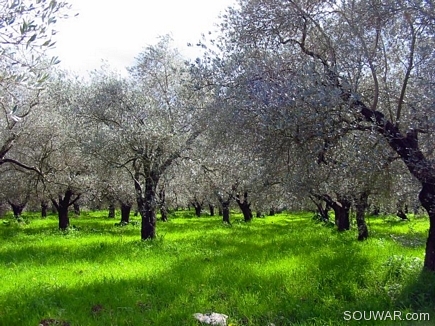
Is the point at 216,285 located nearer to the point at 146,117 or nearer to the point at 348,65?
the point at 348,65

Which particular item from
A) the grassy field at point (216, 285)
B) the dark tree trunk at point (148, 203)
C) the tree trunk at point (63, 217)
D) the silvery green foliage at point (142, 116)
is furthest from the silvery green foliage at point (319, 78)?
the tree trunk at point (63, 217)

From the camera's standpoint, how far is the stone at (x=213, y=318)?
7.49 meters

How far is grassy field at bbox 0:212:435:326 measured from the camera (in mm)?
8102

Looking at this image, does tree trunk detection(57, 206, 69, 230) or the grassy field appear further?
tree trunk detection(57, 206, 69, 230)

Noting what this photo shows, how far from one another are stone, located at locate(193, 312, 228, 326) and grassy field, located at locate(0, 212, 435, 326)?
179 mm

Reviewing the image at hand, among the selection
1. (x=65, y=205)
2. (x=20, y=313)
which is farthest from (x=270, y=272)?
(x=65, y=205)

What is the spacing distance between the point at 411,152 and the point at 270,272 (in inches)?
210

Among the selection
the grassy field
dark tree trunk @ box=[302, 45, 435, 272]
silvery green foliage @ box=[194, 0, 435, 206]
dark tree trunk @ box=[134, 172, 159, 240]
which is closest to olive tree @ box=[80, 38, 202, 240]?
dark tree trunk @ box=[134, 172, 159, 240]

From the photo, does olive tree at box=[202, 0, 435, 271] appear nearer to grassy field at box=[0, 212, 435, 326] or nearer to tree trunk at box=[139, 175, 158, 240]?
grassy field at box=[0, 212, 435, 326]

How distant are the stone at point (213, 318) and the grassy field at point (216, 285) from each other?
179mm

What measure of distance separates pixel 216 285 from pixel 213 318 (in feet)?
9.00

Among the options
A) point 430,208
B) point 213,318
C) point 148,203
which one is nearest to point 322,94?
point 430,208

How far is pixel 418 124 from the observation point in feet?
27.6

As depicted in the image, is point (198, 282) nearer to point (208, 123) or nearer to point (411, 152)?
point (208, 123)
